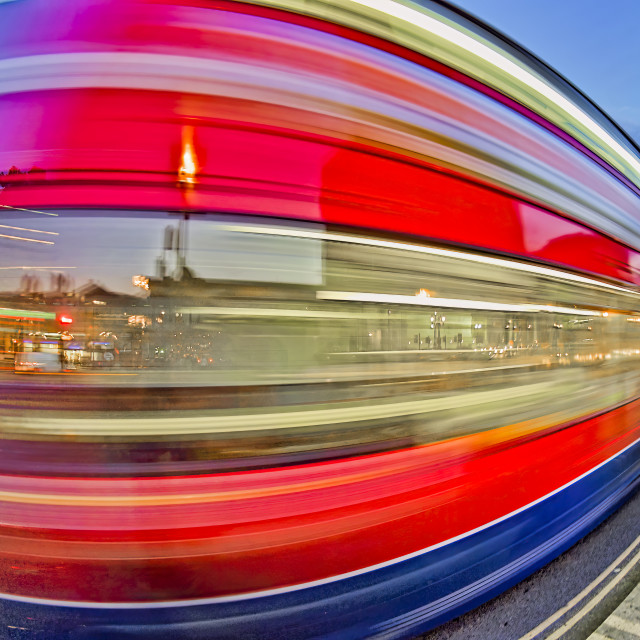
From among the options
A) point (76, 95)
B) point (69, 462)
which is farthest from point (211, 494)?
point (76, 95)

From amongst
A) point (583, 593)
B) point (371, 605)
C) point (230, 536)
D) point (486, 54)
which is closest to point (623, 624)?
point (583, 593)

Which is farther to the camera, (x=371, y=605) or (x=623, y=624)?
(x=623, y=624)

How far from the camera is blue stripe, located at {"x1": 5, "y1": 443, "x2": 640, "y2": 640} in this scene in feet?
3.60

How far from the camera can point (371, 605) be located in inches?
51.6

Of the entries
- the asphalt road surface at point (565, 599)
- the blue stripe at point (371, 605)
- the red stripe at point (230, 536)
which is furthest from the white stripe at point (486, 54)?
the asphalt road surface at point (565, 599)

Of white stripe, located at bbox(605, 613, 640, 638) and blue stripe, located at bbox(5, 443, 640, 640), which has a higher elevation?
blue stripe, located at bbox(5, 443, 640, 640)

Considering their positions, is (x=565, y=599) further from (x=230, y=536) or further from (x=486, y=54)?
(x=486, y=54)

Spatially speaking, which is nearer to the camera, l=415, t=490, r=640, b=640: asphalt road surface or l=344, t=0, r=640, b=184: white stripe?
l=344, t=0, r=640, b=184: white stripe

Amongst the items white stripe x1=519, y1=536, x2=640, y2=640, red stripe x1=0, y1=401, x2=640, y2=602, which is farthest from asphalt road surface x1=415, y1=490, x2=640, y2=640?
red stripe x1=0, y1=401, x2=640, y2=602

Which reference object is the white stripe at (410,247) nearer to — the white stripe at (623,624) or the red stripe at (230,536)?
the red stripe at (230,536)

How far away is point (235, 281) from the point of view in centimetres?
110

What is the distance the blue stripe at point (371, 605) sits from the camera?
1.10 m

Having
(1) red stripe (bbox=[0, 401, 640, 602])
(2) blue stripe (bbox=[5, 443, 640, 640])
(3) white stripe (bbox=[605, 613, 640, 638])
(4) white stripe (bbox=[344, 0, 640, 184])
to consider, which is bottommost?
(3) white stripe (bbox=[605, 613, 640, 638])

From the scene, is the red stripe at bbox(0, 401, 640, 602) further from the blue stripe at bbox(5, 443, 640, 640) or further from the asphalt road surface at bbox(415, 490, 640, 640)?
the asphalt road surface at bbox(415, 490, 640, 640)
